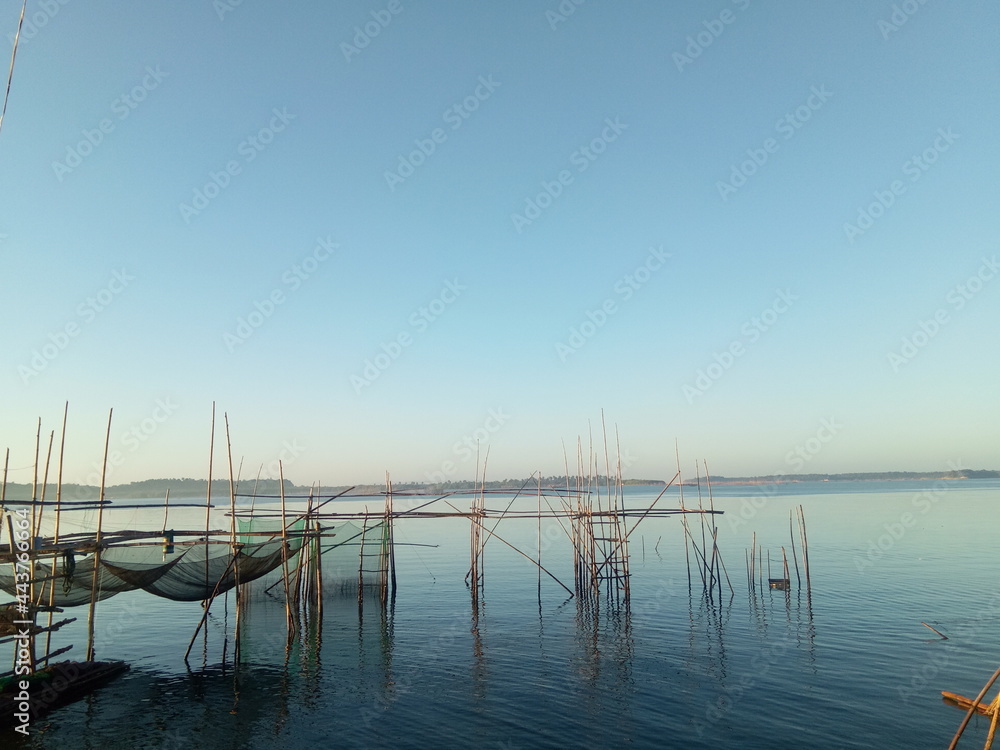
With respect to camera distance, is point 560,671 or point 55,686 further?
point 560,671

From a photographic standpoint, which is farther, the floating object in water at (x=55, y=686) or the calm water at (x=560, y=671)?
the floating object in water at (x=55, y=686)

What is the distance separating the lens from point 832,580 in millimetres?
24953

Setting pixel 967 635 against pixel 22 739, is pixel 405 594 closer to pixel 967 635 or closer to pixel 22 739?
pixel 22 739

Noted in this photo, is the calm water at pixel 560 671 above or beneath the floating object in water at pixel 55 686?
beneath

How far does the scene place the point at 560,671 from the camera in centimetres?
1409

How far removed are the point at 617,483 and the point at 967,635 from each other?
10.4 metres

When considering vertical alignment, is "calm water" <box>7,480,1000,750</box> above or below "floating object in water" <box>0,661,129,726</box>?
below

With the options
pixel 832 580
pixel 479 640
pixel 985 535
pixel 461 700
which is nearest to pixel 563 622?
pixel 479 640

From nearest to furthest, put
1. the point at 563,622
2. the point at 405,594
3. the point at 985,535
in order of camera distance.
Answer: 1. the point at 563,622
2. the point at 405,594
3. the point at 985,535

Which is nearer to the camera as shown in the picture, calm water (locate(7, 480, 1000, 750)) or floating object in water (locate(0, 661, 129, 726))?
calm water (locate(7, 480, 1000, 750))

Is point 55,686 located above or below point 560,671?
above

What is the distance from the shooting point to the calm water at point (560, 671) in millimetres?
10703

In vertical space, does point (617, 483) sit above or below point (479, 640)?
above

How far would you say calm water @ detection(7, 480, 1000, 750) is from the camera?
10.7 m
